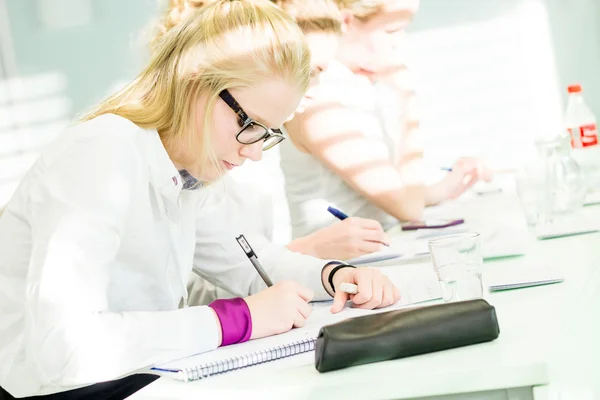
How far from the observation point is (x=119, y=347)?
3.57 ft

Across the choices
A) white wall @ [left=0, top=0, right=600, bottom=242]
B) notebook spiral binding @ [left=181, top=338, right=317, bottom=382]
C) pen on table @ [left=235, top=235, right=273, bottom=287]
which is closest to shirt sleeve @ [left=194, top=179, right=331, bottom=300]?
pen on table @ [left=235, top=235, right=273, bottom=287]

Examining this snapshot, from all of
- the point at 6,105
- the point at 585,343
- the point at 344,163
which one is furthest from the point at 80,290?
the point at 6,105

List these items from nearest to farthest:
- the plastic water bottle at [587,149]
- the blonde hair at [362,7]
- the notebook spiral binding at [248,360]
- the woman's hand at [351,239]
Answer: the notebook spiral binding at [248,360] < the woman's hand at [351,239] < the plastic water bottle at [587,149] < the blonde hair at [362,7]

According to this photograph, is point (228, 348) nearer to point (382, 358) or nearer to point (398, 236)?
point (382, 358)

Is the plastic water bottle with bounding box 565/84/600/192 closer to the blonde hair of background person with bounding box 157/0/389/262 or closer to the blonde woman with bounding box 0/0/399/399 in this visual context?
the blonde hair of background person with bounding box 157/0/389/262

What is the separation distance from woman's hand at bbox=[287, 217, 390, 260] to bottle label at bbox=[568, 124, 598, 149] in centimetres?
90

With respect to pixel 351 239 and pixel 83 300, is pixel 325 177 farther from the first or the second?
pixel 83 300

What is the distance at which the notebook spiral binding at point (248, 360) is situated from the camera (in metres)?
1.01

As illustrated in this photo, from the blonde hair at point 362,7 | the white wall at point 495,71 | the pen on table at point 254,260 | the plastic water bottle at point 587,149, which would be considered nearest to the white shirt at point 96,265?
the pen on table at point 254,260

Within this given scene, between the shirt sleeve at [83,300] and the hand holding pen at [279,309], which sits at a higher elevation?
the shirt sleeve at [83,300]

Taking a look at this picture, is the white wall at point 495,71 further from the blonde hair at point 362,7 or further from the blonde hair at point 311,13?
the blonde hair at point 311,13

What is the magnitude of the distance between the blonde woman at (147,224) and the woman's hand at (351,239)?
28 cm

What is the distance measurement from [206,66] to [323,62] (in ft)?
3.26

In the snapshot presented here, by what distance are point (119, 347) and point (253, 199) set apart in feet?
3.02
